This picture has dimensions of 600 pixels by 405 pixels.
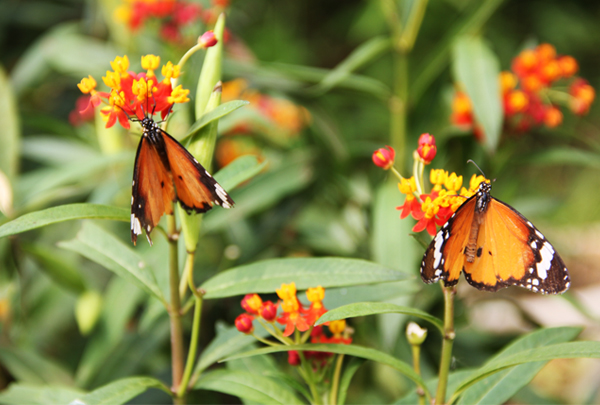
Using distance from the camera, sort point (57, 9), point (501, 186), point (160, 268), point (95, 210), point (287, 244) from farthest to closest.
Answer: point (57, 9) < point (501, 186) < point (287, 244) < point (160, 268) < point (95, 210)

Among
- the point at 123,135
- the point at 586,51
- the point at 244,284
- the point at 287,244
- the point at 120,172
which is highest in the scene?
the point at 586,51

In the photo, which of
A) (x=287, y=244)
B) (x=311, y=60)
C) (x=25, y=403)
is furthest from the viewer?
(x=311, y=60)

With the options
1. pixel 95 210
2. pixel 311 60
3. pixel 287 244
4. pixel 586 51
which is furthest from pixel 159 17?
pixel 586 51

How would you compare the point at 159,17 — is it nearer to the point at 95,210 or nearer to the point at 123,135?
the point at 123,135

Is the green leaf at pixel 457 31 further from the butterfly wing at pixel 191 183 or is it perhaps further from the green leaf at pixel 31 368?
the green leaf at pixel 31 368

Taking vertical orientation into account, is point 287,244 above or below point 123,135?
below

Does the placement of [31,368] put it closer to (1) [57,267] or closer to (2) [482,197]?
(1) [57,267]

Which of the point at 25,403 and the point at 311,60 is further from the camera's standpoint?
the point at 311,60
